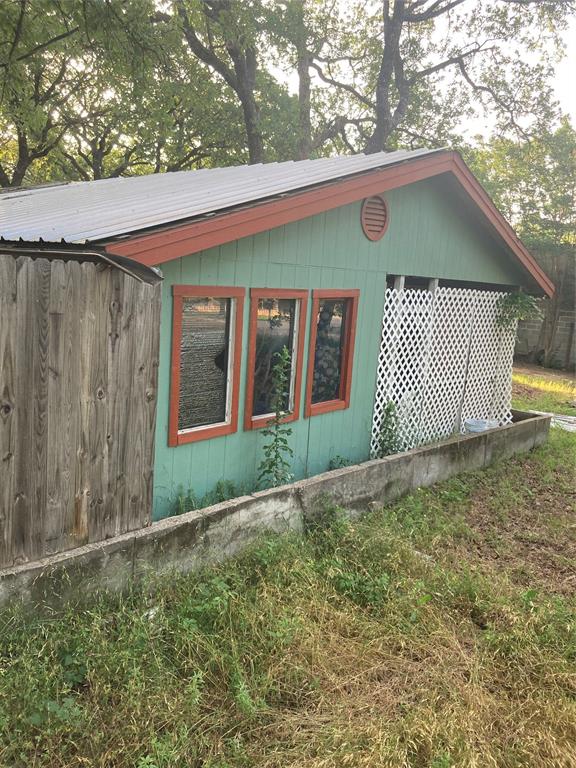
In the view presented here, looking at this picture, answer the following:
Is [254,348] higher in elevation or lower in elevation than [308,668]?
higher

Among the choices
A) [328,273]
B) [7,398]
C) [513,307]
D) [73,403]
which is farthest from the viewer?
[513,307]

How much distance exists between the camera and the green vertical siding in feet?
15.7

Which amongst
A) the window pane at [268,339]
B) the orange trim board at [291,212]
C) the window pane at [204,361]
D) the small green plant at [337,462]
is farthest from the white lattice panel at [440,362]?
the window pane at [204,361]

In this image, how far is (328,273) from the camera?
604cm

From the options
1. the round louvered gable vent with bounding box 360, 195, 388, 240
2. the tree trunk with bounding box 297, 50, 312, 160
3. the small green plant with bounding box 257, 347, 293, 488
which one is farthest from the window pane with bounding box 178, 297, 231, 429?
the tree trunk with bounding box 297, 50, 312, 160

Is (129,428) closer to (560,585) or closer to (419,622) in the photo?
(419,622)

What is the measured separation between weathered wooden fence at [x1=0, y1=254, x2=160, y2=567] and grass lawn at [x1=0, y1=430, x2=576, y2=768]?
1.66ft

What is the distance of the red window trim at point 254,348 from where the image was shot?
5.30 m

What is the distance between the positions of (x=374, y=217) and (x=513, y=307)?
3479 mm

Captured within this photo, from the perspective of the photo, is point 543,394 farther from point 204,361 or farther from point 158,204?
point 158,204

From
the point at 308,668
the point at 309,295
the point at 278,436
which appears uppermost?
the point at 309,295

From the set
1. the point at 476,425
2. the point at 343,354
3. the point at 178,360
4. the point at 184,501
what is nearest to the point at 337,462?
the point at 343,354

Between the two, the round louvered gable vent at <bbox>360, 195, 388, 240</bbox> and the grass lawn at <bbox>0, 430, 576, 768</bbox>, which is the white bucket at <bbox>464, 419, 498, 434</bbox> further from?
the grass lawn at <bbox>0, 430, 576, 768</bbox>

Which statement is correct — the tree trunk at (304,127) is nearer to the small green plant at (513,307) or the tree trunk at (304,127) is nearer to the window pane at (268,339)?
the small green plant at (513,307)
